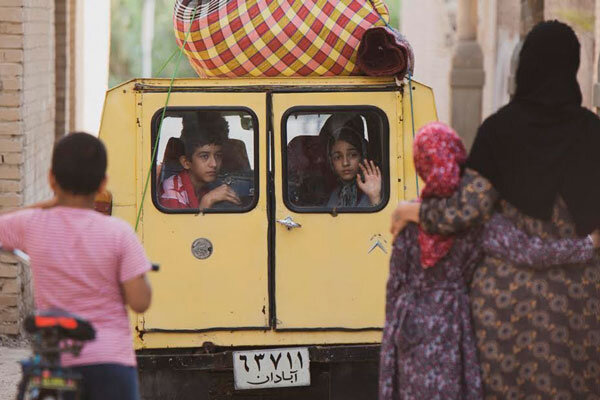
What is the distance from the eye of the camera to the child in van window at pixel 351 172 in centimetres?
693

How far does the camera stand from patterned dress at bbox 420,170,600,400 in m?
5.08

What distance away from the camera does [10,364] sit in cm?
946

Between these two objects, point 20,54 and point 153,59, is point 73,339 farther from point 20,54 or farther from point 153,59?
point 153,59

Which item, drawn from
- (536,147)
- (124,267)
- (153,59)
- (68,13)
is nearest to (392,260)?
(536,147)

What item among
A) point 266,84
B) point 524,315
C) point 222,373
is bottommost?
point 222,373

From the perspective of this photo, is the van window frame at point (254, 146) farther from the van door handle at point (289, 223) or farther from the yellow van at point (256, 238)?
the van door handle at point (289, 223)

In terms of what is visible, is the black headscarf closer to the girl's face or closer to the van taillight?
the girl's face

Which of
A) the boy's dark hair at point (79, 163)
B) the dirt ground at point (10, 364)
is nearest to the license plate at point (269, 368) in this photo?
the dirt ground at point (10, 364)

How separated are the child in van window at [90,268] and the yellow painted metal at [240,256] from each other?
221 centimetres

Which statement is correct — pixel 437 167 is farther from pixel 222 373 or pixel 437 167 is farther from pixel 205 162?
pixel 222 373

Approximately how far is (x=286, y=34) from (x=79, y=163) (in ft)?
8.86

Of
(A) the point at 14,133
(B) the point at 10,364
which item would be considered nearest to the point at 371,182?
(B) the point at 10,364

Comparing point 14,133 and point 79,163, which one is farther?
point 14,133

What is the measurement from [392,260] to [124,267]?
1.15 meters
